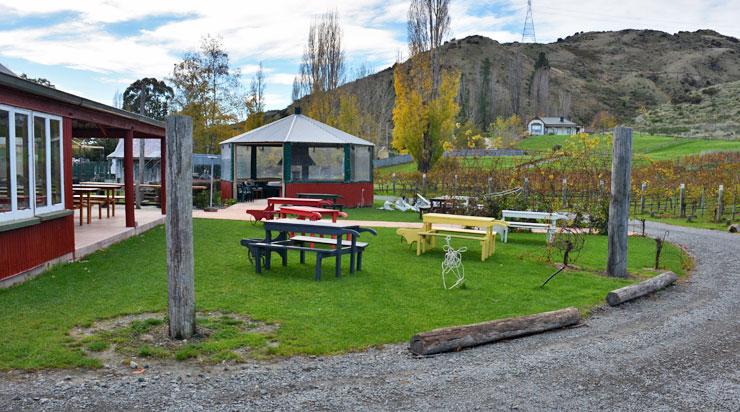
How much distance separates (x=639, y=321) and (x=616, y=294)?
0.65 metres

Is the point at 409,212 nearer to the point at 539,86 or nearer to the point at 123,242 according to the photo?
the point at 123,242

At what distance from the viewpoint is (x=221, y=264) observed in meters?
8.75

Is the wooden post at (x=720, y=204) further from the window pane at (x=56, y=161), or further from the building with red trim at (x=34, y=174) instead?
the window pane at (x=56, y=161)

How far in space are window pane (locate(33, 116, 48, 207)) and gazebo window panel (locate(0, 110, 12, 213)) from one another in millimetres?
626

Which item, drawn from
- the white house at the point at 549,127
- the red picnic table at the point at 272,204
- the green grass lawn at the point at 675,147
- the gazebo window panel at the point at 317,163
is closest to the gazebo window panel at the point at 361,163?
the gazebo window panel at the point at 317,163

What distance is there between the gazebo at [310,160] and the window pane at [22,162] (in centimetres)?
1180

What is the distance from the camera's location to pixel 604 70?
474ft

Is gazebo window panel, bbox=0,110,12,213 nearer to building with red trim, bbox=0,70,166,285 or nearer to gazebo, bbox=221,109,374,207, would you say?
building with red trim, bbox=0,70,166,285

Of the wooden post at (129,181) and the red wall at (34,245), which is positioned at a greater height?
the wooden post at (129,181)

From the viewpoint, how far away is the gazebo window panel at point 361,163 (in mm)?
20345

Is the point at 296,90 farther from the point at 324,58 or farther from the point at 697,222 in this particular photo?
the point at 697,222

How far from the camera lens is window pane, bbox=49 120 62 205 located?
8312 mm

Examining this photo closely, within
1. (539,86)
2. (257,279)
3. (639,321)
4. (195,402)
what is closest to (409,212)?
(257,279)

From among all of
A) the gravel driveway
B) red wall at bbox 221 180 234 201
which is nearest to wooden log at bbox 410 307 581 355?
the gravel driveway
